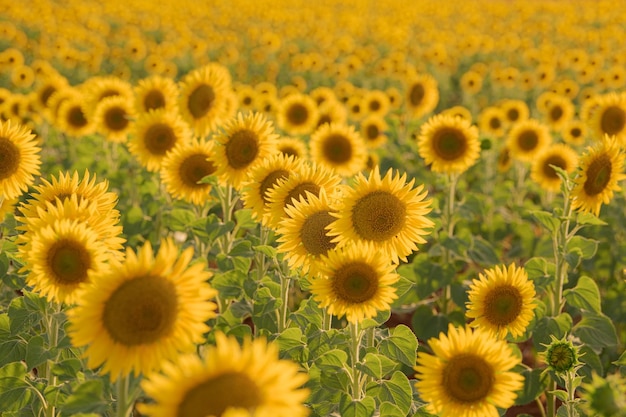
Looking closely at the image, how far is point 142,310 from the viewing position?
1.93 meters

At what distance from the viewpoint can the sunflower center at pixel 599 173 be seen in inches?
140

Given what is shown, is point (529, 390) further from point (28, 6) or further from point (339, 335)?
point (28, 6)

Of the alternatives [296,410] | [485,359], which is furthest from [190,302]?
[485,359]

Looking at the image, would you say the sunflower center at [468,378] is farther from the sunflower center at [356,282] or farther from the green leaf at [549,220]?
the green leaf at [549,220]

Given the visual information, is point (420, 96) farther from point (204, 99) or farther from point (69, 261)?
point (69, 261)

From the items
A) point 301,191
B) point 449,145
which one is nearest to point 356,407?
point 301,191

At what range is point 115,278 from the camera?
1.97 metres

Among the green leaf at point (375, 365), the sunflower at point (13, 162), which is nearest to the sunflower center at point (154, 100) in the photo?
the sunflower at point (13, 162)

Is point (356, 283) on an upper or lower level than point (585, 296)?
lower

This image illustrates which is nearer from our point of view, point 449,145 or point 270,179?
point 270,179

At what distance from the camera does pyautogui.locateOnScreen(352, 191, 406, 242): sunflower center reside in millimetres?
2879

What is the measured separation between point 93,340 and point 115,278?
206 mm

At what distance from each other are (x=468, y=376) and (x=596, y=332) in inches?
76.3

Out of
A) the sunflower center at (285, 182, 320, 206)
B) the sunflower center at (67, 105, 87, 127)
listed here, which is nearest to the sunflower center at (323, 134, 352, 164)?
the sunflower center at (285, 182, 320, 206)
